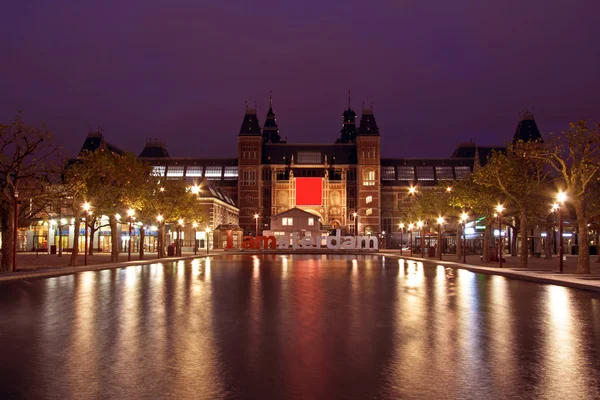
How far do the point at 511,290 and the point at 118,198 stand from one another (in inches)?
1348

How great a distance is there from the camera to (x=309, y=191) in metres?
122

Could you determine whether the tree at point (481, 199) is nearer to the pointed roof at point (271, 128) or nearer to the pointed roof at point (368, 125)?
the pointed roof at point (368, 125)

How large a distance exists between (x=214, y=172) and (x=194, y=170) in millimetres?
4816

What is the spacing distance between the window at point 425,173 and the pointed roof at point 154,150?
6005 centimetres

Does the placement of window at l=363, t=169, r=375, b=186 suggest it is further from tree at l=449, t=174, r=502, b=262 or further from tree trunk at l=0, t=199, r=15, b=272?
tree trunk at l=0, t=199, r=15, b=272

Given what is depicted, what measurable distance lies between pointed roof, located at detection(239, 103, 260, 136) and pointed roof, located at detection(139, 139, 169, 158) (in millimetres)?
25078

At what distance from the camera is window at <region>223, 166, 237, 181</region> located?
130 meters

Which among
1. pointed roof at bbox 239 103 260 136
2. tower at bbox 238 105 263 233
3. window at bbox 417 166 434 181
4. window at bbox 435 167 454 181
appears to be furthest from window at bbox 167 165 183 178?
window at bbox 435 167 454 181

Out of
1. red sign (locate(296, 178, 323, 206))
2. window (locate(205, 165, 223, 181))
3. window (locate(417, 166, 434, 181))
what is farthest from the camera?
window (locate(417, 166, 434, 181))

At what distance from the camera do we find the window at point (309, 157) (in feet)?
418

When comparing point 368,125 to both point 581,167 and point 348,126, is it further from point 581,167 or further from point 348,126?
point 581,167

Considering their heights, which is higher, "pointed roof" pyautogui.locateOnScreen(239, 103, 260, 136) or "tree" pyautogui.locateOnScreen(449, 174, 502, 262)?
"pointed roof" pyautogui.locateOnScreen(239, 103, 260, 136)

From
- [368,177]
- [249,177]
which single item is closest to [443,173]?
[368,177]

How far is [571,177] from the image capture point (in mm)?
33312
